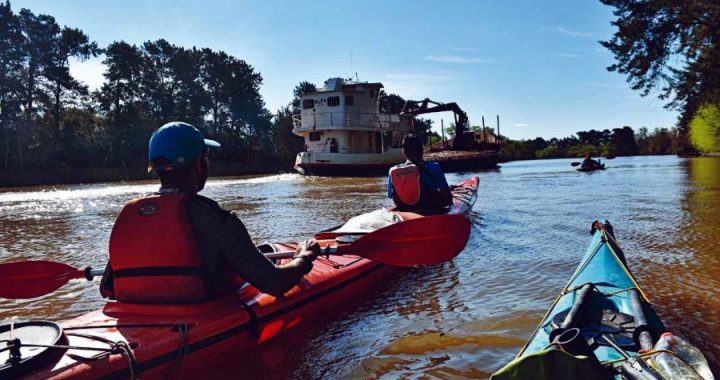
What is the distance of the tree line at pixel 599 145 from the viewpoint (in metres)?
72.6

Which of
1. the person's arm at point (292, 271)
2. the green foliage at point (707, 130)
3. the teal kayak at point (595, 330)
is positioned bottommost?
the teal kayak at point (595, 330)

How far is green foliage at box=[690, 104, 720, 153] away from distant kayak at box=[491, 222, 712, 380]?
46722mm

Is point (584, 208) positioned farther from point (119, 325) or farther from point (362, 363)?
point (119, 325)

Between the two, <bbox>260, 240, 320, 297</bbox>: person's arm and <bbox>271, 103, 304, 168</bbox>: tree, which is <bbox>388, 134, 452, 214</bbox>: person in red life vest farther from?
<bbox>271, 103, 304, 168</bbox>: tree

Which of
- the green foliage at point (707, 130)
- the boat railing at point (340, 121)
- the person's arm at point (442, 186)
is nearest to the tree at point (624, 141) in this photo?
the green foliage at point (707, 130)

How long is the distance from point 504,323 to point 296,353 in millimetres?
1591

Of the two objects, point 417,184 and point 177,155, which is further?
point 417,184

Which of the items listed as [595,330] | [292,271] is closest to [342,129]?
[292,271]

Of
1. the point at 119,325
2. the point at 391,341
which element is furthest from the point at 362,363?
the point at 119,325

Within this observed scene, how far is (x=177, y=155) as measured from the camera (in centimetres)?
261

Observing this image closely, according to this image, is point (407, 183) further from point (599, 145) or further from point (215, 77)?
point (599, 145)

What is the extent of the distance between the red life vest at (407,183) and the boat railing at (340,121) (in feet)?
73.1

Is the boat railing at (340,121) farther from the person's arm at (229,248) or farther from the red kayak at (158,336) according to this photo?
the person's arm at (229,248)

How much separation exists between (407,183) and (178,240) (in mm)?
3661
